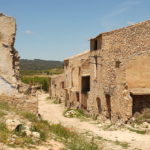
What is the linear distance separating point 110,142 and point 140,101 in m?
4.80

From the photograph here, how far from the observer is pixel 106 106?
18766mm

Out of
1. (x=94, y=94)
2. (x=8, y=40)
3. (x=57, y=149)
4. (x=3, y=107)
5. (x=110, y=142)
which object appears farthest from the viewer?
(x=94, y=94)

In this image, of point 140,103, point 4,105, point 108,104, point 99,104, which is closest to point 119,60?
point 140,103

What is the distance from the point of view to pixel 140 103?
1662cm

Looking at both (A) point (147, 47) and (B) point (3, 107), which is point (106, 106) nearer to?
→ (A) point (147, 47)

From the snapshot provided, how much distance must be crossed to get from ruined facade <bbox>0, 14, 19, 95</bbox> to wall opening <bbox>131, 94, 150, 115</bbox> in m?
6.64

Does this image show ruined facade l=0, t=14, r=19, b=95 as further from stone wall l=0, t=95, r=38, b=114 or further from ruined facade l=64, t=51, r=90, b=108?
ruined facade l=64, t=51, r=90, b=108

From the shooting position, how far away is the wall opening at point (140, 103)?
16469 mm

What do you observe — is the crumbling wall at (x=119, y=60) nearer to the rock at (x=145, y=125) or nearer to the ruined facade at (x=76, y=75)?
the rock at (x=145, y=125)

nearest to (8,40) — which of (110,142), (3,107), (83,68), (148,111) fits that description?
(3,107)

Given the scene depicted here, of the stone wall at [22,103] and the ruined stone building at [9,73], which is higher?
the ruined stone building at [9,73]

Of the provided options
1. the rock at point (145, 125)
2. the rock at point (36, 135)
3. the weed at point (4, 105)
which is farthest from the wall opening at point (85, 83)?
the rock at point (36, 135)

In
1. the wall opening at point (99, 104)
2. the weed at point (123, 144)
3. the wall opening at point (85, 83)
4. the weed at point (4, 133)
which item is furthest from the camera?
the wall opening at point (85, 83)

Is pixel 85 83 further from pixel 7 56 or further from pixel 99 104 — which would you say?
pixel 7 56
